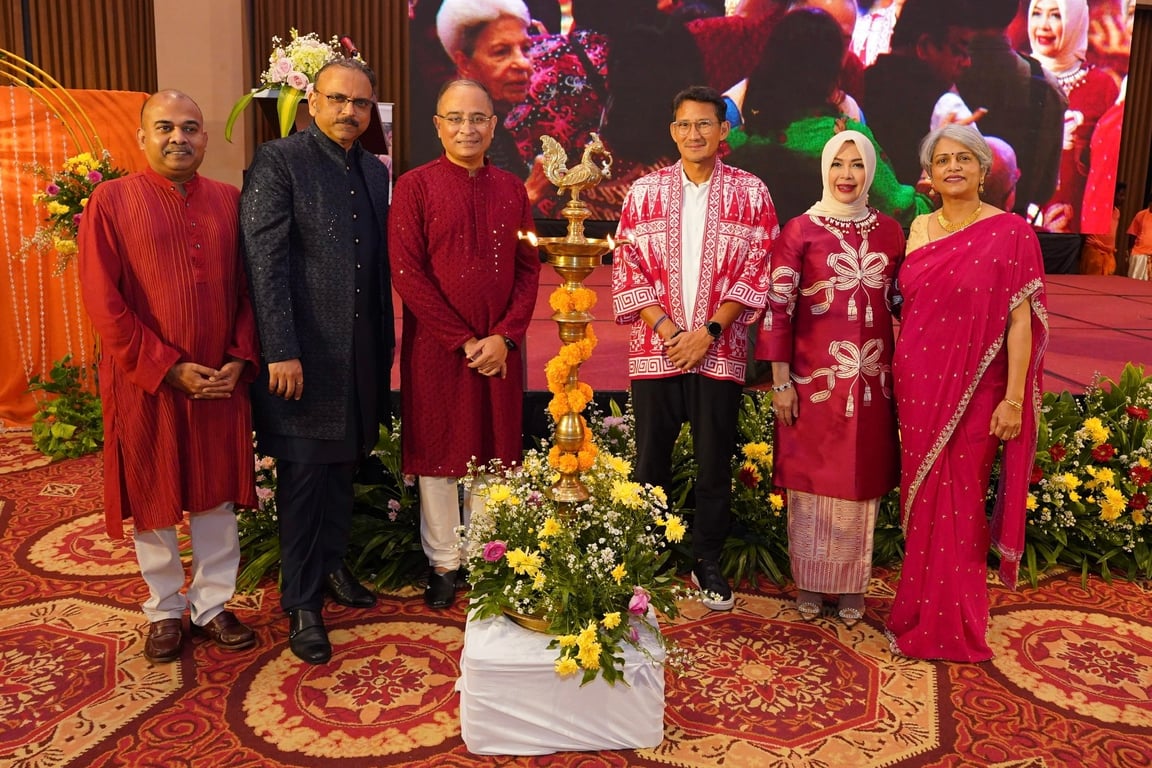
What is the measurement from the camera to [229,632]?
98.7 inches

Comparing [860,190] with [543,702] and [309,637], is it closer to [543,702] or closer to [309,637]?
[543,702]

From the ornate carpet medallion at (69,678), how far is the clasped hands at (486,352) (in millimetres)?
1144

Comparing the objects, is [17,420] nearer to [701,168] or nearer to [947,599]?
[701,168]

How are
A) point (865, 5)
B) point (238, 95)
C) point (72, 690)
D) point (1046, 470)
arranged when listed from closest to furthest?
point (72, 690) < point (1046, 470) < point (238, 95) < point (865, 5)

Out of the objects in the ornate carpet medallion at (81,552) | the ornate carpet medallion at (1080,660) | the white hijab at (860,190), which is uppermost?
the white hijab at (860,190)

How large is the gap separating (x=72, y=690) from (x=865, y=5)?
800 centimetres

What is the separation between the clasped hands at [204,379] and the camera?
2.27 m

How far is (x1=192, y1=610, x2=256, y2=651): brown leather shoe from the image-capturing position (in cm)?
250

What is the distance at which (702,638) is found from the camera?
8.64 ft

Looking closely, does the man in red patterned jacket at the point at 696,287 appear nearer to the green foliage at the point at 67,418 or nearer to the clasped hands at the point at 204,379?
the clasped hands at the point at 204,379

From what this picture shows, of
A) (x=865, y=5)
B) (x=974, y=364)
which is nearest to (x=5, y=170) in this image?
(x=974, y=364)

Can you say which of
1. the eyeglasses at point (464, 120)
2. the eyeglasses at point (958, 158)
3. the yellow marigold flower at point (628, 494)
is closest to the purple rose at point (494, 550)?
the yellow marigold flower at point (628, 494)

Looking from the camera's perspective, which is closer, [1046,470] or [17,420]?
[1046,470]

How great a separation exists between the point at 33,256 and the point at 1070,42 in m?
8.78
